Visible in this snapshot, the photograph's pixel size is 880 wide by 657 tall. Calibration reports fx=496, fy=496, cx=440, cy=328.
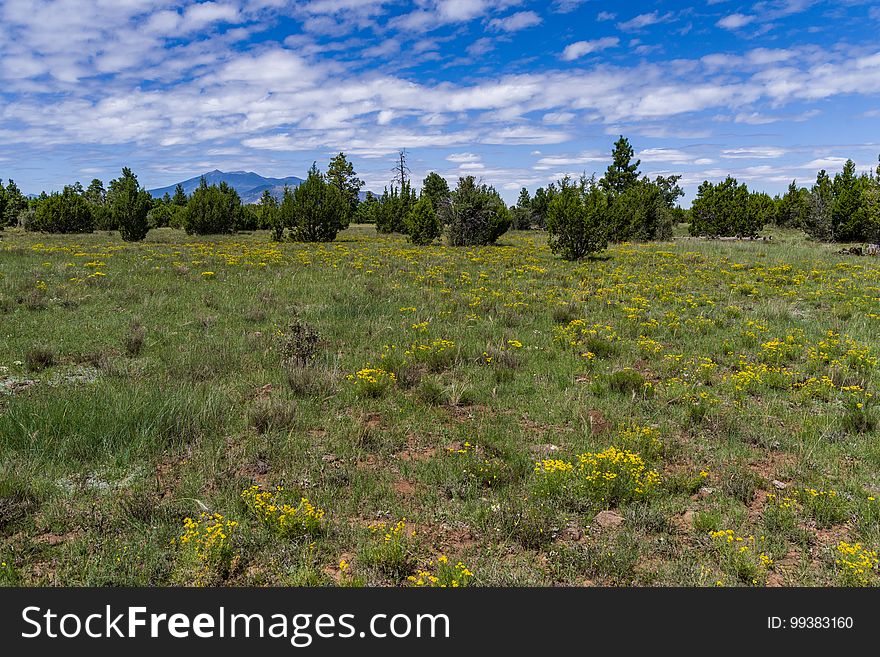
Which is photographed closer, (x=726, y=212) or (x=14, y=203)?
(x=726, y=212)

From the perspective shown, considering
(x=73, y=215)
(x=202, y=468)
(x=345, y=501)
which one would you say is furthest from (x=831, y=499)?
(x=73, y=215)

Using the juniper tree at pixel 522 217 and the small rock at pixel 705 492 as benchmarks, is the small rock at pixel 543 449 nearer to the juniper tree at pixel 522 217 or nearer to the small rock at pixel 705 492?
the small rock at pixel 705 492

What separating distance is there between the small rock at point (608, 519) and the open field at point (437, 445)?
0.02 meters

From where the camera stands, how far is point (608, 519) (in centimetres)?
403

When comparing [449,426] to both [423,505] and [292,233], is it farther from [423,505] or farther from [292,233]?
[292,233]

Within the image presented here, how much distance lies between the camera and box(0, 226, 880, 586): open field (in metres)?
3.50

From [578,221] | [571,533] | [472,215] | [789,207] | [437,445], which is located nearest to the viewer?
[571,533]

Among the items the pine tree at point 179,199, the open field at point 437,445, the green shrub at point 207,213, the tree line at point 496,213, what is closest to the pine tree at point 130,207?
the tree line at point 496,213

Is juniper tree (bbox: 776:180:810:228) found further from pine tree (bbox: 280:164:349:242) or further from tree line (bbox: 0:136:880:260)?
pine tree (bbox: 280:164:349:242)

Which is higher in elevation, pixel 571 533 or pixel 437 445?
pixel 437 445

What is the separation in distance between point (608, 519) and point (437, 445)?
190cm

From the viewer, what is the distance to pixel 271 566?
3412mm

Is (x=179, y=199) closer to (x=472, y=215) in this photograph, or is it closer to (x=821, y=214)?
(x=472, y=215)

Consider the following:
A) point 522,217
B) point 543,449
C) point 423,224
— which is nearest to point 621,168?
point 522,217
